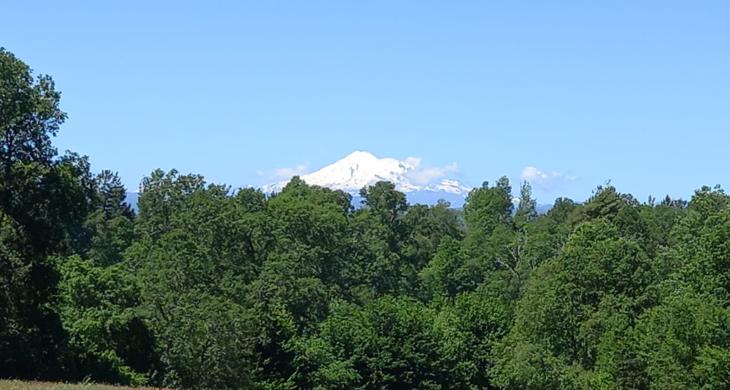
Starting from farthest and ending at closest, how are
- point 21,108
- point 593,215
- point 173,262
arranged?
point 593,215, point 173,262, point 21,108

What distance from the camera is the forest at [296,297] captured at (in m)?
35.5

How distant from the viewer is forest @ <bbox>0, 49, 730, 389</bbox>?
35.5 meters

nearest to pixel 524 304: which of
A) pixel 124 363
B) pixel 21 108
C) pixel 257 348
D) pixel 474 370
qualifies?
pixel 474 370

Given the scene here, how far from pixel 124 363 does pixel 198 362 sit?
4.27 metres

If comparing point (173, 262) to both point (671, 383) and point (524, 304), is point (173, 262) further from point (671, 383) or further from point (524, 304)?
point (671, 383)

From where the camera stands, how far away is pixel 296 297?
196 ft

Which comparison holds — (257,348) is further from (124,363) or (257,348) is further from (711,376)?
(711,376)

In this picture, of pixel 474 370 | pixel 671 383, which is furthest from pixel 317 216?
pixel 671 383

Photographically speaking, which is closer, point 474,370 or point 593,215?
point 474,370

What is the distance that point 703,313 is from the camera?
38.1m

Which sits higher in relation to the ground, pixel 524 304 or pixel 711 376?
pixel 524 304

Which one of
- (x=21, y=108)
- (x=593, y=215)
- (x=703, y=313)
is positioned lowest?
(x=703, y=313)

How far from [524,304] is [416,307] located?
10969mm

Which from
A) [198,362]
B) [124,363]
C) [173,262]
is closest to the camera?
[124,363]
